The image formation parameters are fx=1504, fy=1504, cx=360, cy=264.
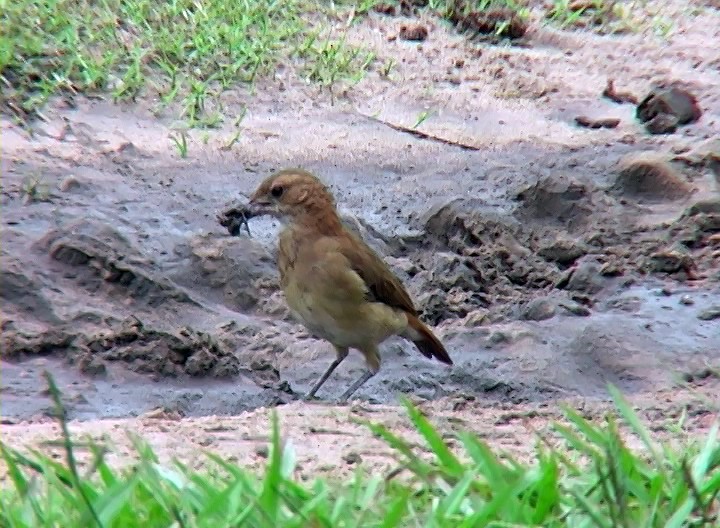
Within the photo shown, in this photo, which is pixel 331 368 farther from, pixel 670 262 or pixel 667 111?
pixel 667 111

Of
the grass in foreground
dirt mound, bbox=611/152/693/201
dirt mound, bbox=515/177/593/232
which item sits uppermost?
dirt mound, bbox=611/152/693/201

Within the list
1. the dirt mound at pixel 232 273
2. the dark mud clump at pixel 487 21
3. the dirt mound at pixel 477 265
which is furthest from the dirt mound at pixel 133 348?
the dark mud clump at pixel 487 21

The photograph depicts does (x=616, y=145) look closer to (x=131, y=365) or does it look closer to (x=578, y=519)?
(x=131, y=365)

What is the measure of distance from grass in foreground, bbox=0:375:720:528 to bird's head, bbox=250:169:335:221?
2.53 metres

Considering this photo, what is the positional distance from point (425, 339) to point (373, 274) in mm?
381

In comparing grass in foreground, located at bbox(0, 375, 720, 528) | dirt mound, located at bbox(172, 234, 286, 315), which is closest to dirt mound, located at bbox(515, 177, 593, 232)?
dirt mound, located at bbox(172, 234, 286, 315)

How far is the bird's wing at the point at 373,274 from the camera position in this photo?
6199mm

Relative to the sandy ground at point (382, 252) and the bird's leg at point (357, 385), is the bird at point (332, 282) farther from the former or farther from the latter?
the sandy ground at point (382, 252)

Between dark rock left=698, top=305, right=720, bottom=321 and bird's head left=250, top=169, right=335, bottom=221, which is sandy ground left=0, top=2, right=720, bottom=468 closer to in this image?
dark rock left=698, top=305, right=720, bottom=321

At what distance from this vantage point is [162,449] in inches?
170

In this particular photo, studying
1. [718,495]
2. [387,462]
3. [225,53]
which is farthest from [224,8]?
[718,495]

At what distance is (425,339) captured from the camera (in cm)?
637

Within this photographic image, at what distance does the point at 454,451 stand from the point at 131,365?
2.03m

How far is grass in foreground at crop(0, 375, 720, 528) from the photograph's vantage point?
3.34 meters
